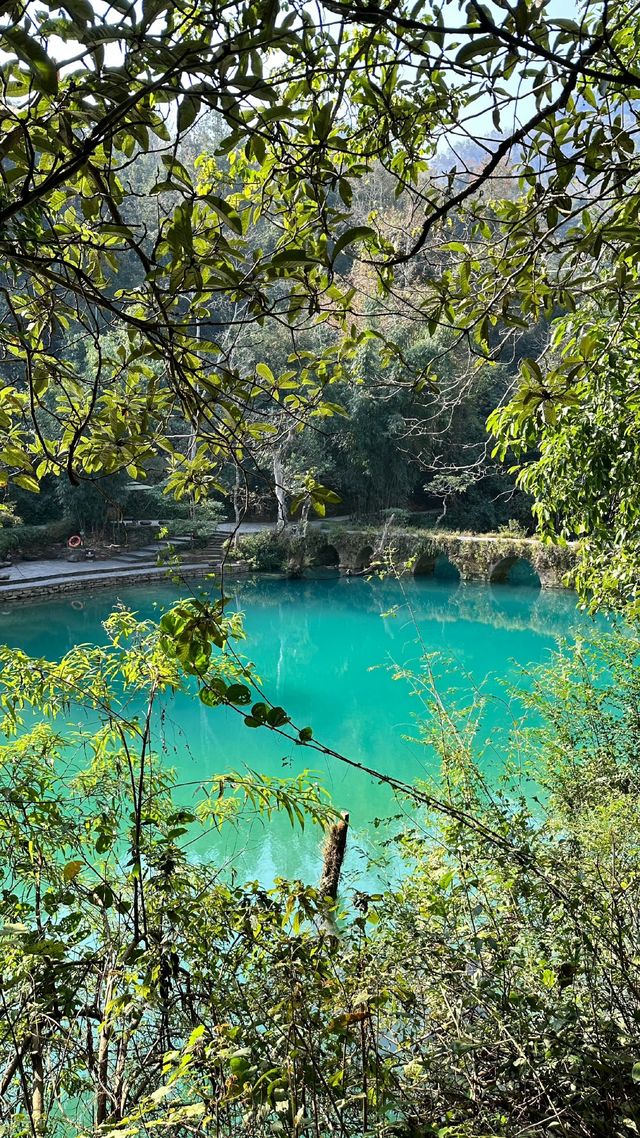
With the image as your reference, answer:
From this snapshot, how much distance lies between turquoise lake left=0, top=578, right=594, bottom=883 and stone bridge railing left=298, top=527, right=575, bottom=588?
0.45 metres

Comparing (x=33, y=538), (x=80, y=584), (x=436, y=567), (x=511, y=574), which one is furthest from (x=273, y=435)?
(x=436, y=567)

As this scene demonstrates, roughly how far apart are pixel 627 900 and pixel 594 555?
2.19 metres

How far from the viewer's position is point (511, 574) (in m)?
17.0

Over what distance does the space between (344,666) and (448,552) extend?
5745mm

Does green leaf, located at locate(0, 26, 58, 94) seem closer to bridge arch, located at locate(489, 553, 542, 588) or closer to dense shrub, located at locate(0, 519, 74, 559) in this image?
bridge arch, located at locate(489, 553, 542, 588)

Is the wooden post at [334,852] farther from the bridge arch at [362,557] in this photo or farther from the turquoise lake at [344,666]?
the bridge arch at [362,557]

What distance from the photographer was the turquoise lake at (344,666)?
17.4ft

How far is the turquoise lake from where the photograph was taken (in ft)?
17.4

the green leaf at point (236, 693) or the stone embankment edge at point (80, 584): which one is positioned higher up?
the green leaf at point (236, 693)

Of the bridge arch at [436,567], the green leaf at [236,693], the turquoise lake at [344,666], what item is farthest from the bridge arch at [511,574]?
the green leaf at [236,693]

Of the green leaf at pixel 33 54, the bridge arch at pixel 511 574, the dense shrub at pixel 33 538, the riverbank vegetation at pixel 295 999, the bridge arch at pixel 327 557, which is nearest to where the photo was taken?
the green leaf at pixel 33 54

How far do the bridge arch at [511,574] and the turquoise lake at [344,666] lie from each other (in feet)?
1.13

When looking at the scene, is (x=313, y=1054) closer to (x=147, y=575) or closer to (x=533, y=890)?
(x=533, y=890)

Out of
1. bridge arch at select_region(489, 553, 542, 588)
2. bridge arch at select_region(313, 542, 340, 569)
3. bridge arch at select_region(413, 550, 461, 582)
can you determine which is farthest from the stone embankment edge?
bridge arch at select_region(489, 553, 542, 588)
